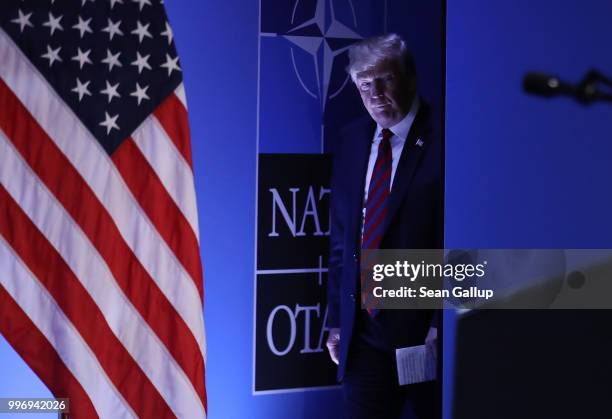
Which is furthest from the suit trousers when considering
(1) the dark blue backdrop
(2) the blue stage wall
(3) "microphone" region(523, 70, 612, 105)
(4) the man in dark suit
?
(3) "microphone" region(523, 70, 612, 105)

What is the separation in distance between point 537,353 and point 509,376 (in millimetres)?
27

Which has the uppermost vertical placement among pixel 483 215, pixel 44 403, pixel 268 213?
pixel 483 215

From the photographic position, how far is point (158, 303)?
2.53 meters

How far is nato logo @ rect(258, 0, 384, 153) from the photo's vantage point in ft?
9.11

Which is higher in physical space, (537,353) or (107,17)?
(107,17)

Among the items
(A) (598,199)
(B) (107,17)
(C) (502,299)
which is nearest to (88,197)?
(B) (107,17)

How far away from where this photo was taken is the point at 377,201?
2.59m

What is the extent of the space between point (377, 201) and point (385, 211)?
0.05 metres

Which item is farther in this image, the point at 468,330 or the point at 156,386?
the point at 156,386

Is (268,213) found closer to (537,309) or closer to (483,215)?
(483,215)

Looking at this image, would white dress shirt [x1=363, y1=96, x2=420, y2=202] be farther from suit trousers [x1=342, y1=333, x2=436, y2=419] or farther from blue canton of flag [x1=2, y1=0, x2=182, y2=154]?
blue canton of flag [x1=2, y1=0, x2=182, y2=154]

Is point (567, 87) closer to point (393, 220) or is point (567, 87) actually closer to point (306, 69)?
point (393, 220)

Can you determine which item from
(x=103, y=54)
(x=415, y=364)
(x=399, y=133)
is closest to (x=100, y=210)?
(x=103, y=54)

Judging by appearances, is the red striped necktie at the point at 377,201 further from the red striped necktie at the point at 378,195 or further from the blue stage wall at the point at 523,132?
the blue stage wall at the point at 523,132
